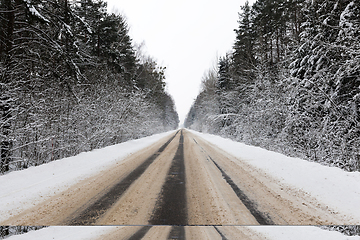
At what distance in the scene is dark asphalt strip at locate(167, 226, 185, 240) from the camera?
3.29 metres

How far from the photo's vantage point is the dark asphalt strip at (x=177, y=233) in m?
3.29

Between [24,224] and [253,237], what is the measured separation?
3.77 metres

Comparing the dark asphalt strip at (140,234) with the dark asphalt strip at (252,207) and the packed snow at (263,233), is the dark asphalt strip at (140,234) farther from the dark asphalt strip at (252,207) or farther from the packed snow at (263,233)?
the dark asphalt strip at (252,207)

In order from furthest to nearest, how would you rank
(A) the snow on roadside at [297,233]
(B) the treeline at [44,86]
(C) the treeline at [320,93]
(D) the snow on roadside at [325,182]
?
1. (C) the treeline at [320,93]
2. (B) the treeline at [44,86]
3. (D) the snow on roadside at [325,182]
4. (A) the snow on roadside at [297,233]

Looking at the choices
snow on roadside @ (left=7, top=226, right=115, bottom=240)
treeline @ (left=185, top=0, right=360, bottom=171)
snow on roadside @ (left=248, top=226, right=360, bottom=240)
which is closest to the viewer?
snow on roadside @ (left=248, top=226, right=360, bottom=240)

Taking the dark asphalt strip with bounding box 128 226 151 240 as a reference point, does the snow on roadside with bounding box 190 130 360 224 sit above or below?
above

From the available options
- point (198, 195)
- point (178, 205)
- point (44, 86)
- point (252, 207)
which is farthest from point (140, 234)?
point (44, 86)

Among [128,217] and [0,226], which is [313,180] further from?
[0,226]

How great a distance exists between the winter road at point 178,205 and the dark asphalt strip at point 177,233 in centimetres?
1

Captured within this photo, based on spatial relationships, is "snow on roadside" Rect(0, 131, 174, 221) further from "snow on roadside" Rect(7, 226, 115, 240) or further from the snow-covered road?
"snow on roadside" Rect(7, 226, 115, 240)

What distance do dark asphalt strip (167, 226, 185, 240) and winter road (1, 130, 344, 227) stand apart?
1cm

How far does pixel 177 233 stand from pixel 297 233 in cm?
197

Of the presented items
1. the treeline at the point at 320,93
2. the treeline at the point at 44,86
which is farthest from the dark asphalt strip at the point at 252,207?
the treeline at the point at 44,86

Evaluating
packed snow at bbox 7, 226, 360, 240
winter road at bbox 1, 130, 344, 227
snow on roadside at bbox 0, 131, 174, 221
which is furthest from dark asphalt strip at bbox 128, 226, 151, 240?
snow on roadside at bbox 0, 131, 174, 221
